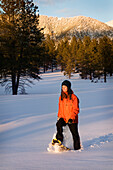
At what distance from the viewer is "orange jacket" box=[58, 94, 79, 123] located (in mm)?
4270

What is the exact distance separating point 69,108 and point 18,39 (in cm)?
1547

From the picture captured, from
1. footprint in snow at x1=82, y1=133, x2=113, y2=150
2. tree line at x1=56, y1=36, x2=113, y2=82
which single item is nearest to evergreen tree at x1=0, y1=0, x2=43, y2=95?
footprint in snow at x1=82, y1=133, x2=113, y2=150

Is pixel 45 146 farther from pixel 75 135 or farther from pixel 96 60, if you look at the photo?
pixel 96 60

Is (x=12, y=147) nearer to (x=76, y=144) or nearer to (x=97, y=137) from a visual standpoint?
(x=76, y=144)

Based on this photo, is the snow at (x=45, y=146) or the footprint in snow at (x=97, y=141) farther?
the footprint in snow at (x=97, y=141)

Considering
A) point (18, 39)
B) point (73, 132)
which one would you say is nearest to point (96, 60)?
point (18, 39)

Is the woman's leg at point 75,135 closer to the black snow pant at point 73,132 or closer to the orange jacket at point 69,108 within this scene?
the black snow pant at point 73,132

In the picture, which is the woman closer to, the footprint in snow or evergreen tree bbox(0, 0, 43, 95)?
the footprint in snow

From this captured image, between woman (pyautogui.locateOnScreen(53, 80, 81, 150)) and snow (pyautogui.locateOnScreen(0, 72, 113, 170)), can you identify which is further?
woman (pyautogui.locateOnScreen(53, 80, 81, 150))

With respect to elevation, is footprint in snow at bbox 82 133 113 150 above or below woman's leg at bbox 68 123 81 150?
below

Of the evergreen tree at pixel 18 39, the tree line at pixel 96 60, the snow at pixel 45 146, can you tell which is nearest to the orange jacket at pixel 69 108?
the snow at pixel 45 146

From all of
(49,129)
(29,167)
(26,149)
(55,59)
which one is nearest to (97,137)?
(49,129)

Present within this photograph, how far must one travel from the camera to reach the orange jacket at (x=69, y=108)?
4.27 meters

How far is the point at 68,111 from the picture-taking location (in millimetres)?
4332
